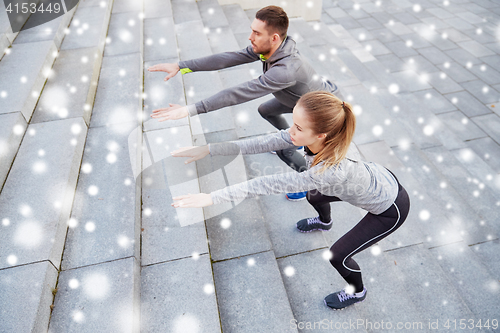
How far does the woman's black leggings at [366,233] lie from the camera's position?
1920 millimetres

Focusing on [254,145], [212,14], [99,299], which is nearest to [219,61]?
[254,145]

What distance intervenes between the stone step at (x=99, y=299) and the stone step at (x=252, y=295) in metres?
0.61

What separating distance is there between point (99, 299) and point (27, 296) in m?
0.40

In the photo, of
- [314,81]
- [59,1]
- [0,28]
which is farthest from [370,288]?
[59,1]

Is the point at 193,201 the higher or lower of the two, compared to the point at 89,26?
lower

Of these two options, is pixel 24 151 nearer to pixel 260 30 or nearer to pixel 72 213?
pixel 72 213

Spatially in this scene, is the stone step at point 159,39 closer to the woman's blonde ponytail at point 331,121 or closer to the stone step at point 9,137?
the stone step at point 9,137

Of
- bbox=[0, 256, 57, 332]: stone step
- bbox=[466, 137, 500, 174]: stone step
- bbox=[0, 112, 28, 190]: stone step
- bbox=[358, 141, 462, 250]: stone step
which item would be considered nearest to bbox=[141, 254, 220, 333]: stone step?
bbox=[0, 256, 57, 332]: stone step

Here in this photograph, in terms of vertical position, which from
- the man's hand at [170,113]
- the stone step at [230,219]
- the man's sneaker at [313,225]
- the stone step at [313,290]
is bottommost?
the stone step at [313,290]

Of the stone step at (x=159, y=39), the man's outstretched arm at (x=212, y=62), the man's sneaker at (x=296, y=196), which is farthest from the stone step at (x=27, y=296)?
the stone step at (x=159, y=39)

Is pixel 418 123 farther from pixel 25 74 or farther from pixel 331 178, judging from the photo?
pixel 25 74

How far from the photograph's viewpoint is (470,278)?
2.92 meters

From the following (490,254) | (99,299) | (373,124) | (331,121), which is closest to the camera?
(331,121)

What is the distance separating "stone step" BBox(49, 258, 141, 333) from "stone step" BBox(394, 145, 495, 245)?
3.03 metres
